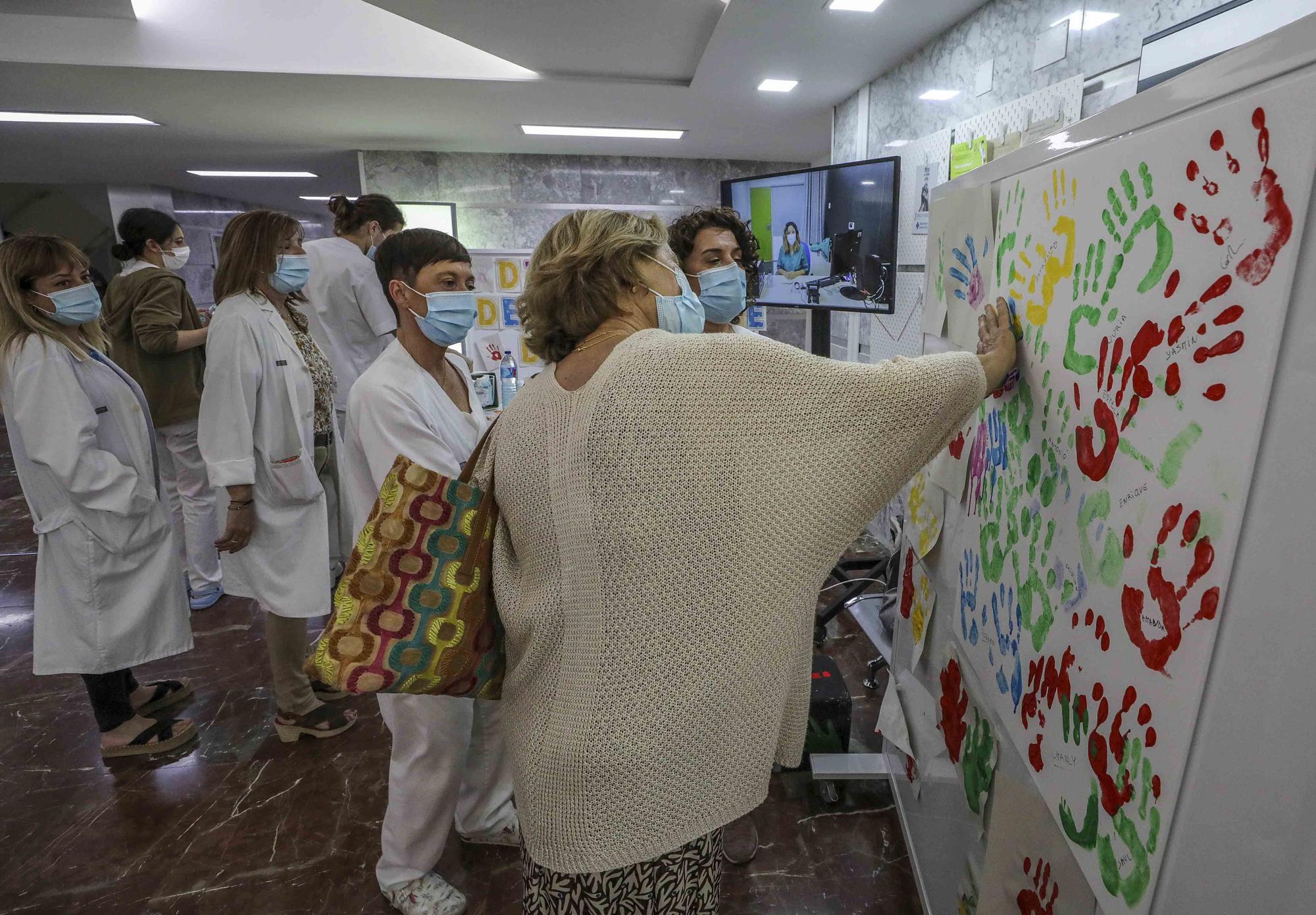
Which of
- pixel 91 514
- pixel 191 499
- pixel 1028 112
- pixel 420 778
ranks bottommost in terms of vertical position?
pixel 420 778

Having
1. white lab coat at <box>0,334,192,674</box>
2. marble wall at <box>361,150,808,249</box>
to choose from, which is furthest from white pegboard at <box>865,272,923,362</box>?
marble wall at <box>361,150,808,249</box>

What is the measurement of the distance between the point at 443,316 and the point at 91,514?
4.42ft

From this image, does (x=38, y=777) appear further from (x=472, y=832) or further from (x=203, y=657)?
(x=472, y=832)

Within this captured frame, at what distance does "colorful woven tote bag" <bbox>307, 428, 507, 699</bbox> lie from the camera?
36.7 inches

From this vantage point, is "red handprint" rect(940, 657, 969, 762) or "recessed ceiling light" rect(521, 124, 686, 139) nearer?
"red handprint" rect(940, 657, 969, 762)

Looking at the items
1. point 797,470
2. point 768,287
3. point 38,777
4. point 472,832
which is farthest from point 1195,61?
point 38,777

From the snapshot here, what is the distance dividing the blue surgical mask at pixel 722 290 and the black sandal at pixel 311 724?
1860 mm

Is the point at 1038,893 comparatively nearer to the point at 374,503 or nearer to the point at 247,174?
the point at 374,503

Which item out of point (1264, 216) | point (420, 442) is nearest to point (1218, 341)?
point (1264, 216)

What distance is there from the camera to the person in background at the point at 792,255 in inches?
132

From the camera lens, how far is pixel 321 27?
3752 mm

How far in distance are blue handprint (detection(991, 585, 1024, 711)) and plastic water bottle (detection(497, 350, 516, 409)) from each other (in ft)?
10.4

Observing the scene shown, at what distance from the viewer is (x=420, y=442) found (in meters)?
1.44

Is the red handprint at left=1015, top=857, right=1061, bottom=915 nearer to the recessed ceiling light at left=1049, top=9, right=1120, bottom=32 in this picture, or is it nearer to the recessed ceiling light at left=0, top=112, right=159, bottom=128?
the recessed ceiling light at left=1049, top=9, right=1120, bottom=32
